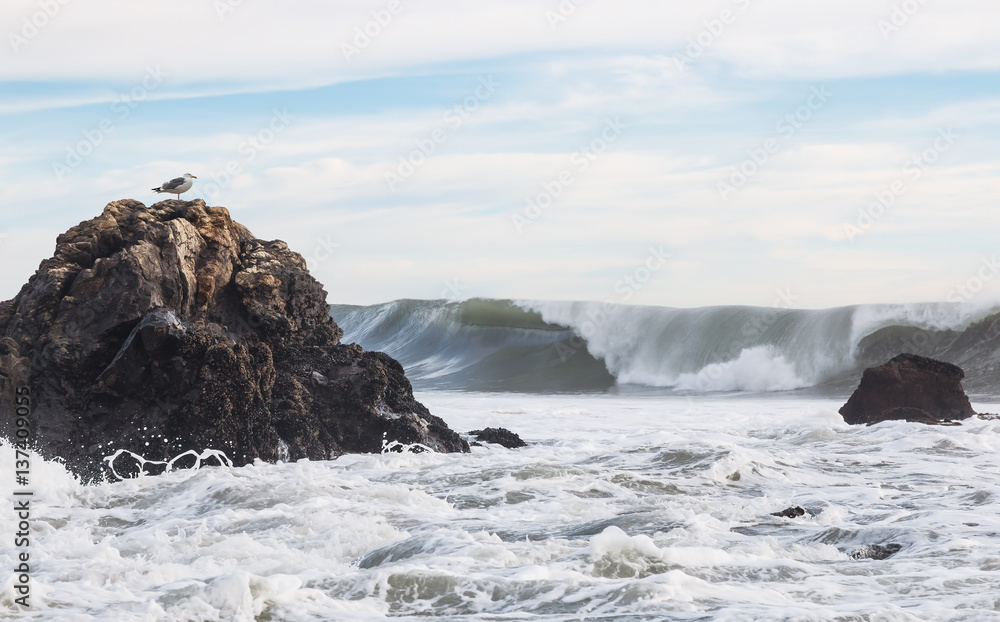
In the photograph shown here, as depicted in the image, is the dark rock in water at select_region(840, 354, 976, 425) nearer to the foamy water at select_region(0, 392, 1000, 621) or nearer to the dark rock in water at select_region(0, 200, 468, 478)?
the foamy water at select_region(0, 392, 1000, 621)

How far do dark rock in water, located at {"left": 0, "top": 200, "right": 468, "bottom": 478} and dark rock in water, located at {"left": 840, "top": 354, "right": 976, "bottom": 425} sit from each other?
5473 millimetres

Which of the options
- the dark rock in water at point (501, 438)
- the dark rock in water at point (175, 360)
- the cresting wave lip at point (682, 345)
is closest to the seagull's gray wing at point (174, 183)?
the dark rock in water at point (175, 360)

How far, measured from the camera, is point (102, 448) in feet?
27.4

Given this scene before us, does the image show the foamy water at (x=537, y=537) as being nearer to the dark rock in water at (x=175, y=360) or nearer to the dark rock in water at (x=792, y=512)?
the dark rock in water at (x=792, y=512)

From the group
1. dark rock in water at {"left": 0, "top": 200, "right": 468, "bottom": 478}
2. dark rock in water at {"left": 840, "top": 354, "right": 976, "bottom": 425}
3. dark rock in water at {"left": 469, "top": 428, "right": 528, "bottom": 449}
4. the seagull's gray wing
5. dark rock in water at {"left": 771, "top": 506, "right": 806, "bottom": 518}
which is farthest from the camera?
dark rock in water at {"left": 840, "top": 354, "right": 976, "bottom": 425}

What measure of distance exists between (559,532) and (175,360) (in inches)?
161

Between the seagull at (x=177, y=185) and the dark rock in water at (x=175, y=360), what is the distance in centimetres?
17

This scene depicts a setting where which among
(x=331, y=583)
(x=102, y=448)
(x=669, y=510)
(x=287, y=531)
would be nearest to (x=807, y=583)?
(x=669, y=510)

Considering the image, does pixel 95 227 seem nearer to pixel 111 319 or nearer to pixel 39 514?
pixel 111 319

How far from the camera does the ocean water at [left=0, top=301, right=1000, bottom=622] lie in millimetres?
4559

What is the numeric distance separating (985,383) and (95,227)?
55.3 feet

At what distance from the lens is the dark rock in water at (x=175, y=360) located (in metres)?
8.47

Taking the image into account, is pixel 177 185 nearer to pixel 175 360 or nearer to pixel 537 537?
pixel 175 360

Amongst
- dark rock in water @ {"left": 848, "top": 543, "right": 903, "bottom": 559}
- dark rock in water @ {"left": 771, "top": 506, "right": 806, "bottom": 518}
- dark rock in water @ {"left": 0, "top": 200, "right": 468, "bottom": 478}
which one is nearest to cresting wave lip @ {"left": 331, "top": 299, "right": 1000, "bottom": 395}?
dark rock in water @ {"left": 0, "top": 200, "right": 468, "bottom": 478}
